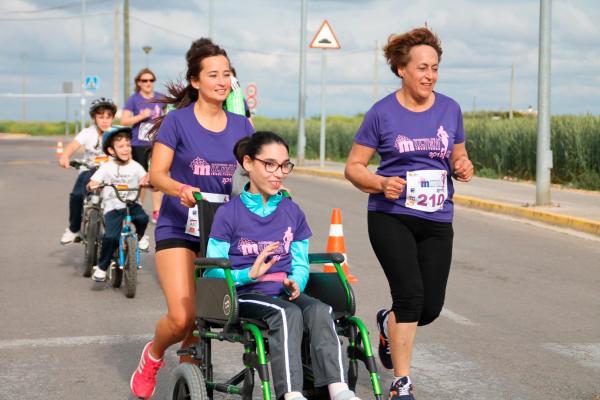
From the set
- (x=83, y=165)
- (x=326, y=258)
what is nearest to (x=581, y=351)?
(x=326, y=258)

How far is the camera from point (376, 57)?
297 feet

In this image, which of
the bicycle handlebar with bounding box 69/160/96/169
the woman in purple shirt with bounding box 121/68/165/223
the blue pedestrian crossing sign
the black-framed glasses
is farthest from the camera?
the blue pedestrian crossing sign

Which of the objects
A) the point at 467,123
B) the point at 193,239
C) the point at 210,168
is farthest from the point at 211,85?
the point at 467,123

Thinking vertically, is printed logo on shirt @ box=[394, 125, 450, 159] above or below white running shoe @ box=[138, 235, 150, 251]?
above

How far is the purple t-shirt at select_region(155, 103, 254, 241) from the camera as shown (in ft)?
18.8

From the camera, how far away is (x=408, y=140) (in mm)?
6039

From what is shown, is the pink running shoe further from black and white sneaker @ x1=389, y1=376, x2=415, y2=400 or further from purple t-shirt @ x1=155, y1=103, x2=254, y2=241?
black and white sneaker @ x1=389, y1=376, x2=415, y2=400

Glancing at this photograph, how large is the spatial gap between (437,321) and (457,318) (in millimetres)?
210

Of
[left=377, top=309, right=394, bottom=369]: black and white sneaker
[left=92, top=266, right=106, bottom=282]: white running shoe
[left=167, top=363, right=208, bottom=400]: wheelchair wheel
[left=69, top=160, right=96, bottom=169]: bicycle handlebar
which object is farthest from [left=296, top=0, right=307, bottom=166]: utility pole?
[left=167, top=363, right=208, bottom=400]: wheelchair wheel

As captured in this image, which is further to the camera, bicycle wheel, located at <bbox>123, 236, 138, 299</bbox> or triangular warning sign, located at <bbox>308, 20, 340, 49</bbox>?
triangular warning sign, located at <bbox>308, 20, 340, 49</bbox>

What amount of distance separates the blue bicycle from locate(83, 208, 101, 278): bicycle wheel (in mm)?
438

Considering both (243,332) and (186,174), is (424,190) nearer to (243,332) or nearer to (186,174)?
(186,174)

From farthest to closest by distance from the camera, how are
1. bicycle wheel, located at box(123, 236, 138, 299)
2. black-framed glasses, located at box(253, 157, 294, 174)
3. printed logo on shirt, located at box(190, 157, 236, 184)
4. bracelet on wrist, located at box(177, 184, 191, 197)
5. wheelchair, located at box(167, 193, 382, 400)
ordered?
1. bicycle wheel, located at box(123, 236, 138, 299)
2. printed logo on shirt, located at box(190, 157, 236, 184)
3. bracelet on wrist, located at box(177, 184, 191, 197)
4. black-framed glasses, located at box(253, 157, 294, 174)
5. wheelchair, located at box(167, 193, 382, 400)

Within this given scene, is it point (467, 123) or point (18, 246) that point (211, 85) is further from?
point (467, 123)
